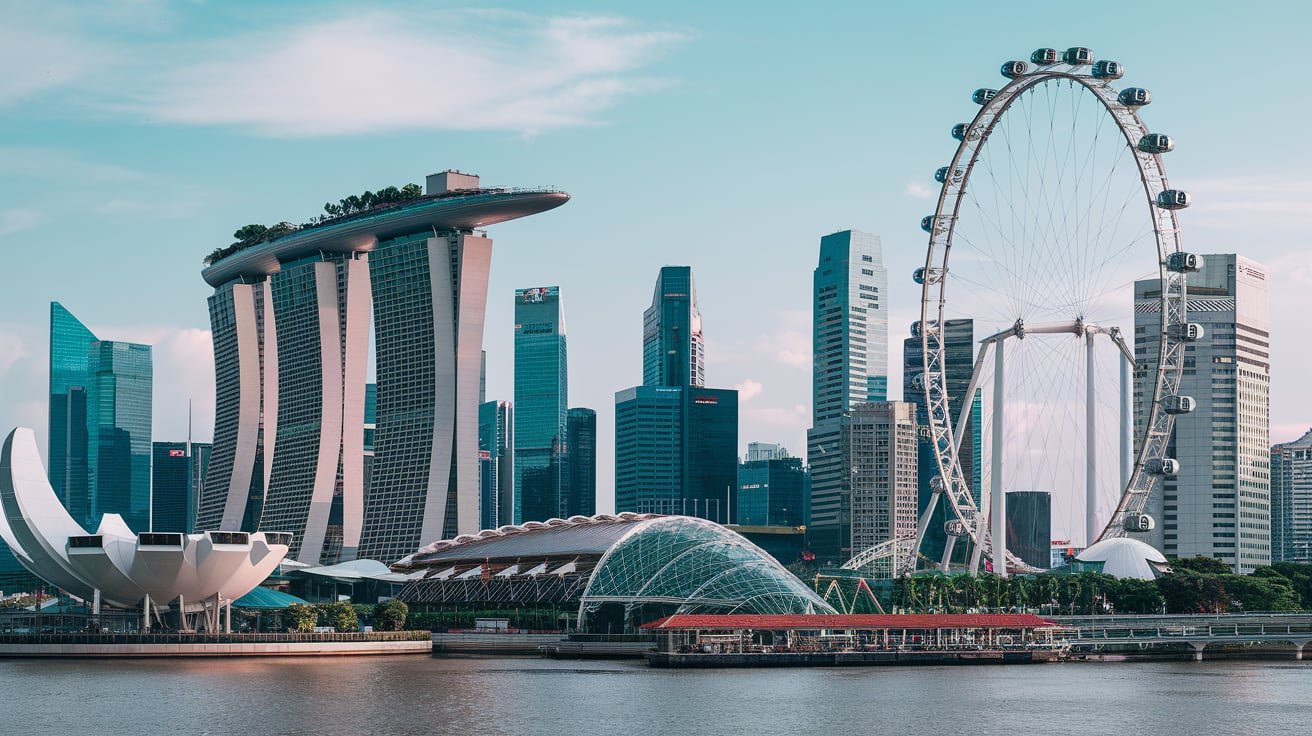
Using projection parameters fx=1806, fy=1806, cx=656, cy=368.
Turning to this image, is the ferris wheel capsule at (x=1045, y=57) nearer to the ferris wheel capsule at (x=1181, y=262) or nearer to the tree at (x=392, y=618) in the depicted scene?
the ferris wheel capsule at (x=1181, y=262)

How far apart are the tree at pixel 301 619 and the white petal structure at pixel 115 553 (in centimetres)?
427

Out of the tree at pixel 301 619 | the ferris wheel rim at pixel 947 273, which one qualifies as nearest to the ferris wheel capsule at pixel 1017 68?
the ferris wheel rim at pixel 947 273

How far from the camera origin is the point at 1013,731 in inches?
3578

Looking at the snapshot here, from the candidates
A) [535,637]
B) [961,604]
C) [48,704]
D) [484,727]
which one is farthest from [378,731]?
[961,604]

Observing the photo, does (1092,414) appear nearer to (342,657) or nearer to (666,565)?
(666,565)

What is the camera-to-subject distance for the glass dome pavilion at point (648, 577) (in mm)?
158000

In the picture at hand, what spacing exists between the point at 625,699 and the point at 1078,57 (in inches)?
2961

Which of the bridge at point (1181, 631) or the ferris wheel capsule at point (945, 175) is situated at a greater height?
the ferris wheel capsule at point (945, 175)

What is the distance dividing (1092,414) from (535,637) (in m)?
60.3

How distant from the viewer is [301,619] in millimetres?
153250

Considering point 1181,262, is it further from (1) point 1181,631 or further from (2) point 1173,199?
(1) point 1181,631

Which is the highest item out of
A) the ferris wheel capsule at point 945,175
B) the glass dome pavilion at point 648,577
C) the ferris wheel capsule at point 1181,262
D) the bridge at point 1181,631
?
the ferris wheel capsule at point 945,175

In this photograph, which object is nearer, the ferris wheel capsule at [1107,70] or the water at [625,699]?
the water at [625,699]

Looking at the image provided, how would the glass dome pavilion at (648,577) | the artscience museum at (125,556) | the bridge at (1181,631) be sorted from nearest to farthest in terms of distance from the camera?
the artscience museum at (125,556) → the glass dome pavilion at (648,577) → the bridge at (1181,631)
